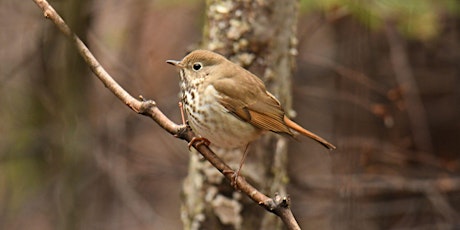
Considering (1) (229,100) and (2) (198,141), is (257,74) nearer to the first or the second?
(1) (229,100)

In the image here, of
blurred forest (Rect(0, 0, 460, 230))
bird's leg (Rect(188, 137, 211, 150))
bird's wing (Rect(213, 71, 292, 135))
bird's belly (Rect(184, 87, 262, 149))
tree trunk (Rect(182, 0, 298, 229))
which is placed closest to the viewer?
bird's leg (Rect(188, 137, 211, 150))

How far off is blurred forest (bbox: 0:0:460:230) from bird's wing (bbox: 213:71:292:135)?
1206mm

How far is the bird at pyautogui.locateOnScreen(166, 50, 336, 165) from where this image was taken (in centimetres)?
314

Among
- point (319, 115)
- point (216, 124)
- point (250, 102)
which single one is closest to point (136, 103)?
point (216, 124)

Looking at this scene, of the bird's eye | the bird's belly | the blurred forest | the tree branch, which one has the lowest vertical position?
the tree branch

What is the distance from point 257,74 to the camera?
3582 millimetres

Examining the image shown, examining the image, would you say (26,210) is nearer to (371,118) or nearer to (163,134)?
(163,134)

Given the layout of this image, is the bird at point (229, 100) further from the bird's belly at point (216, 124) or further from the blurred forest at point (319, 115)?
the blurred forest at point (319, 115)

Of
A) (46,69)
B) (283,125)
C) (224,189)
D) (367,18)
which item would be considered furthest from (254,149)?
(46,69)

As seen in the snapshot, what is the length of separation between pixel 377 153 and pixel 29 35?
335 cm

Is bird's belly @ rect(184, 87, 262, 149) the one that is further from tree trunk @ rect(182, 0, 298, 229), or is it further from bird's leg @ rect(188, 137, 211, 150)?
tree trunk @ rect(182, 0, 298, 229)

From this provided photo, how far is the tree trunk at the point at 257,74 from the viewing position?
3.55m

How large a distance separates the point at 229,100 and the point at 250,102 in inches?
5.1

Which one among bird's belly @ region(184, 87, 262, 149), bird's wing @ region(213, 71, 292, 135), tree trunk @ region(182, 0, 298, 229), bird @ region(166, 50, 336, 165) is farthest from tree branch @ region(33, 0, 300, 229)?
tree trunk @ region(182, 0, 298, 229)
